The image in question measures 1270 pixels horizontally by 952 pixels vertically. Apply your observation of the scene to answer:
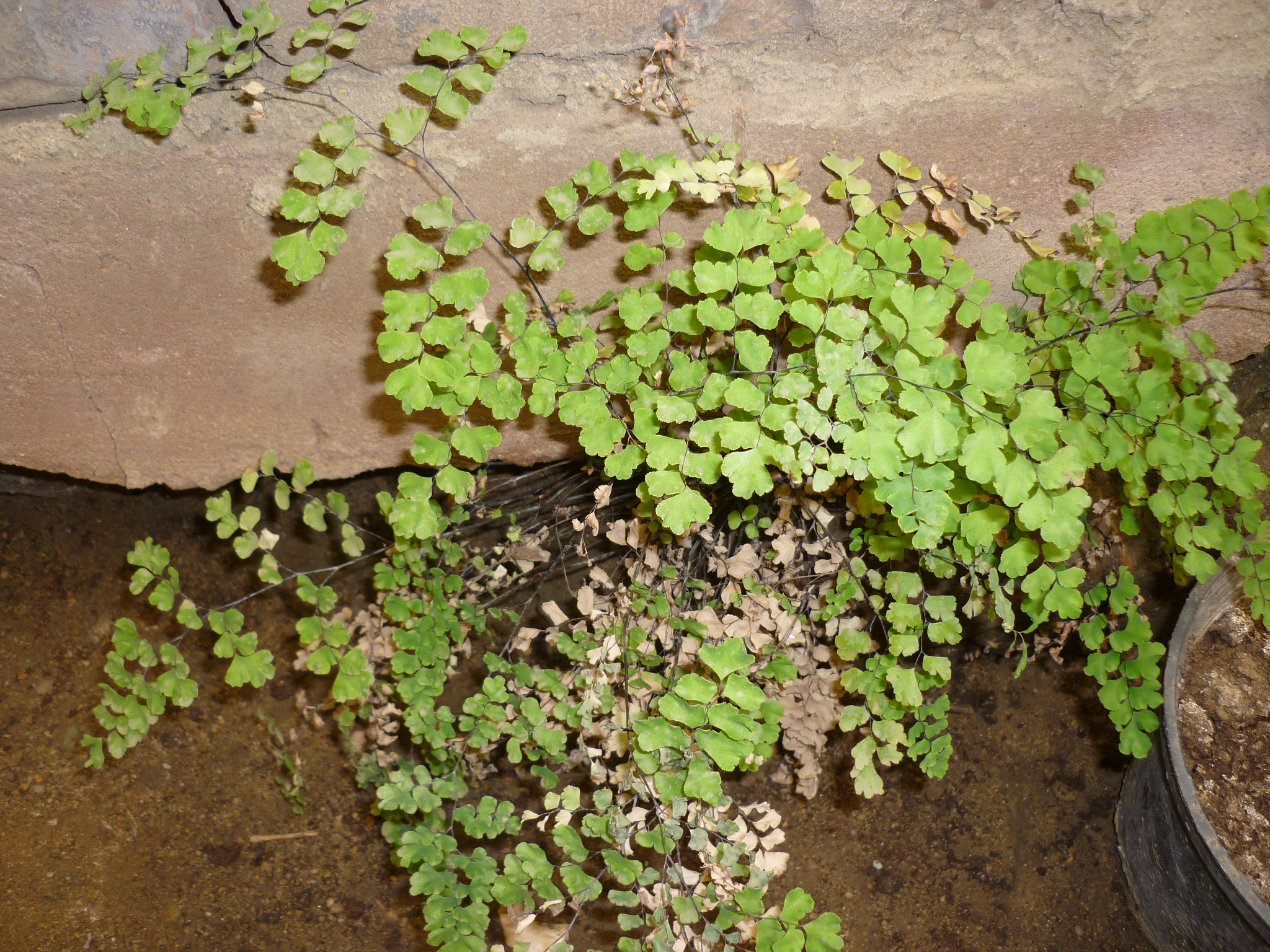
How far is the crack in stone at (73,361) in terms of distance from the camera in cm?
178

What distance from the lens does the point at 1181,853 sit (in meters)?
1.88

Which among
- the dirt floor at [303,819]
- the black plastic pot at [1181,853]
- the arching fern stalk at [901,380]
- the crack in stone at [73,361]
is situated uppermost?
the arching fern stalk at [901,380]

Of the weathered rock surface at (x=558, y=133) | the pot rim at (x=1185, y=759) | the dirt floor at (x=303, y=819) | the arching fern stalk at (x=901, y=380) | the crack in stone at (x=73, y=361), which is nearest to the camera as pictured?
the arching fern stalk at (x=901, y=380)

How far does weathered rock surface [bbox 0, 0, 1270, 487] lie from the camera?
1.51 metres

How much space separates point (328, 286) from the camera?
181cm

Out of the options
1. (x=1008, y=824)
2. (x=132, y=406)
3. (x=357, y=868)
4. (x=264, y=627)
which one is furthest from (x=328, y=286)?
(x=1008, y=824)

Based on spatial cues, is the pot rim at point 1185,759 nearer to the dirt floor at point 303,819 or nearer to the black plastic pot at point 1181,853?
the black plastic pot at point 1181,853

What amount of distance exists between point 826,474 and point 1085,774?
169 cm

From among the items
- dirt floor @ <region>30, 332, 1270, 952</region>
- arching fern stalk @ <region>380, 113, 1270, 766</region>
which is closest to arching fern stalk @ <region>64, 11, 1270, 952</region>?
arching fern stalk @ <region>380, 113, 1270, 766</region>

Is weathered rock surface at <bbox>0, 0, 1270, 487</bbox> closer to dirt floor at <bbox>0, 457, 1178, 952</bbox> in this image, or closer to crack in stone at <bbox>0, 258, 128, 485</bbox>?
crack in stone at <bbox>0, 258, 128, 485</bbox>

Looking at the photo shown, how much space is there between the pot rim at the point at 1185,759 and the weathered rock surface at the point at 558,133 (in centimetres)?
60

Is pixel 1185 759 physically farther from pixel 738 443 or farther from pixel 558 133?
pixel 558 133

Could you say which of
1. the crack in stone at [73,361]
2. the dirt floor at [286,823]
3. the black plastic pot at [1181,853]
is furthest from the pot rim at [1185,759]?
the crack in stone at [73,361]

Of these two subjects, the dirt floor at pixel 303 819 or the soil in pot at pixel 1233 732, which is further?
the dirt floor at pixel 303 819
